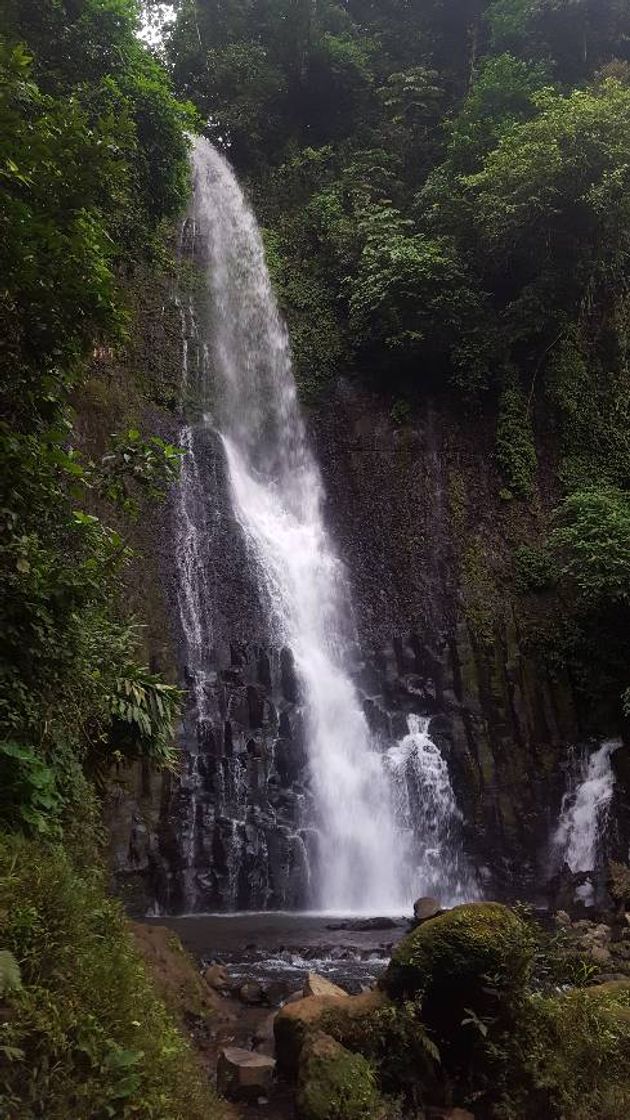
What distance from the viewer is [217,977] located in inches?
263

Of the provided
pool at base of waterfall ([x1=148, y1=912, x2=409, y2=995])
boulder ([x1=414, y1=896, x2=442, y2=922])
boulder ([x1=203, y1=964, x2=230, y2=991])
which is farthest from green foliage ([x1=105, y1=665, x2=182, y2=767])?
boulder ([x1=414, y1=896, x2=442, y2=922])

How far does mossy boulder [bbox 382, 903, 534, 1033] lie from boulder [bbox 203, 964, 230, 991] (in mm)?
2422

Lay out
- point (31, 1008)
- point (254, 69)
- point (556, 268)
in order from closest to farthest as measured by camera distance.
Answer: point (31, 1008) < point (556, 268) < point (254, 69)

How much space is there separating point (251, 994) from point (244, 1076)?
187 cm

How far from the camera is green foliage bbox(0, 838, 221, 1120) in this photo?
2.64 meters

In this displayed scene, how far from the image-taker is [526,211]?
1612cm

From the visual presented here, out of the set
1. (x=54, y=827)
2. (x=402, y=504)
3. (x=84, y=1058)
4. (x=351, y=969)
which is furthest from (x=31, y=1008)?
(x=402, y=504)

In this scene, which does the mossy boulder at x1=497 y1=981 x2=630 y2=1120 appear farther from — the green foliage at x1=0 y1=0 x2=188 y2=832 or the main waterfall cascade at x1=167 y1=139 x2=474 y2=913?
the main waterfall cascade at x1=167 y1=139 x2=474 y2=913

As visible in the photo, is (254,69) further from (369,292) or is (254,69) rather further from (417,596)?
(417,596)

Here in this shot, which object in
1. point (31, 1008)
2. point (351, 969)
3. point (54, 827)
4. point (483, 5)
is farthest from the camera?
point (483, 5)

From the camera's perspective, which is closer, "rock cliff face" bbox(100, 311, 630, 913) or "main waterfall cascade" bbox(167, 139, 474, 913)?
"rock cliff face" bbox(100, 311, 630, 913)

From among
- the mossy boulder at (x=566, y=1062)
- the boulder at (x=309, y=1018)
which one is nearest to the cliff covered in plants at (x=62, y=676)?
the boulder at (x=309, y=1018)

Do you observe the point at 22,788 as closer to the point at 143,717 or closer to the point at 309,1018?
the point at 143,717

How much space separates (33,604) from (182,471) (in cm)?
1006
